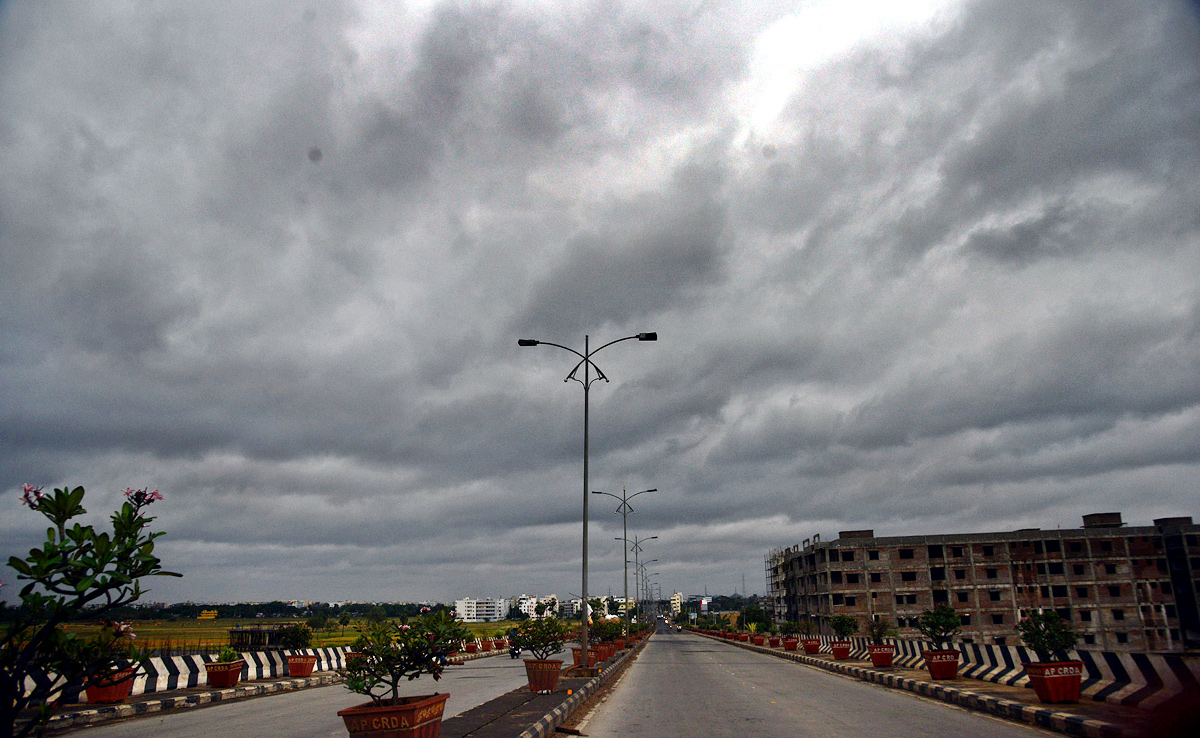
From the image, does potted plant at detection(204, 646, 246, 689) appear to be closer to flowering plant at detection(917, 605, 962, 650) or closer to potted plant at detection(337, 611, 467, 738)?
potted plant at detection(337, 611, 467, 738)

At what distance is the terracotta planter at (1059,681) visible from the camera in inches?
624

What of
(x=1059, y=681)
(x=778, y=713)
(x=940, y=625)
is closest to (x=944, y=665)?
(x=940, y=625)

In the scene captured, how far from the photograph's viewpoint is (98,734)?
15250 millimetres

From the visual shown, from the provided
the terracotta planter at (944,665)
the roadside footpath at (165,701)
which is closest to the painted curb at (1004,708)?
the terracotta planter at (944,665)

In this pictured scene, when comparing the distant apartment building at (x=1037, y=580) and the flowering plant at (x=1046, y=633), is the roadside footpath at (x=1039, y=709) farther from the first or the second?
the distant apartment building at (x=1037, y=580)

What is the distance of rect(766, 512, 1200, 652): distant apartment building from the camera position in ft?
287

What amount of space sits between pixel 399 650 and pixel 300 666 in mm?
24212

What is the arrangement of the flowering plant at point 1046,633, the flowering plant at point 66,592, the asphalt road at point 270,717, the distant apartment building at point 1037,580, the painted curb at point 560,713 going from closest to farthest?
1. the flowering plant at point 66,592
2. the painted curb at point 560,713
3. the asphalt road at point 270,717
4. the flowering plant at point 1046,633
5. the distant apartment building at point 1037,580

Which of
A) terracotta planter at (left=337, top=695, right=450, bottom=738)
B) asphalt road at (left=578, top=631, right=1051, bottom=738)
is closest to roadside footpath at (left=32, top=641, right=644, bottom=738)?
asphalt road at (left=578, top=631, right=1051, bottom=738)

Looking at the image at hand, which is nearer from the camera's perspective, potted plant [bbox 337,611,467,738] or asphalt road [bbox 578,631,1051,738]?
potted plant [bbox 337,611,467,738]

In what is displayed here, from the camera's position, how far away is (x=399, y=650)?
10.3 m

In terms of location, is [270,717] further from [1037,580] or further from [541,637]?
[1037,580]

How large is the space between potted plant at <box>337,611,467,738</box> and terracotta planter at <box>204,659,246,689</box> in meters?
17.8

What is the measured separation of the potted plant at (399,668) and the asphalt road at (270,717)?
17.2 ft
